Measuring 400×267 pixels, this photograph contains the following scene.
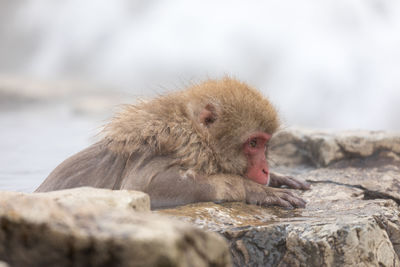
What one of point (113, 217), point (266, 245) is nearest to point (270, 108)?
point (266, 245)

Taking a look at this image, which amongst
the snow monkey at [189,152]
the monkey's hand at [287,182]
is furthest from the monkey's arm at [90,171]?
the monkey's hand at [287,182]

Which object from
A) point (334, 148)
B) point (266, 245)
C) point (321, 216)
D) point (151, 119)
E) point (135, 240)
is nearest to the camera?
point (135, 240)

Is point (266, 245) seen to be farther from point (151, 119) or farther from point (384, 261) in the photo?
point (151, 119)

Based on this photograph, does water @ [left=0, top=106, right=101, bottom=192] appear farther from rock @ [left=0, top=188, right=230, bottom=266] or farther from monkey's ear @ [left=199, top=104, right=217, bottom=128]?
rock @ [left=0, top=188, right=230, bottom=266]

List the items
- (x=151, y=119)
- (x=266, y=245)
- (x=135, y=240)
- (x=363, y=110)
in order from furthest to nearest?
(x=363, y=110), (x=151, y=119), (x=266, y=245), (x=135, y=240)

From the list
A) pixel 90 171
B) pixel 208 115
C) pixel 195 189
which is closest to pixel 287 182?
pixel 208 115

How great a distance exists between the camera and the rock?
156cm

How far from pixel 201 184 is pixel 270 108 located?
2.51 feet

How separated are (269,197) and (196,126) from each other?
0.62m

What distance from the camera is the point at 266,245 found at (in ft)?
8.80

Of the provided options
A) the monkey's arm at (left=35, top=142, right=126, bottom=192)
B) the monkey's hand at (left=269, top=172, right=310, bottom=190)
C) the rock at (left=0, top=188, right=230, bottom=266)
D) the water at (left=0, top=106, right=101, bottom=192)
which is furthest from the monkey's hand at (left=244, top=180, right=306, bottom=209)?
the rock at (left=0, top=188, right=230, bottom=266)

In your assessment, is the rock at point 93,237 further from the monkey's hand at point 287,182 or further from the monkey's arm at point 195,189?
the monkey's hand at point 287,182

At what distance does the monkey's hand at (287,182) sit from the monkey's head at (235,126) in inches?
20.4

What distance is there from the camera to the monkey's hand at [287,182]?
4.03m
